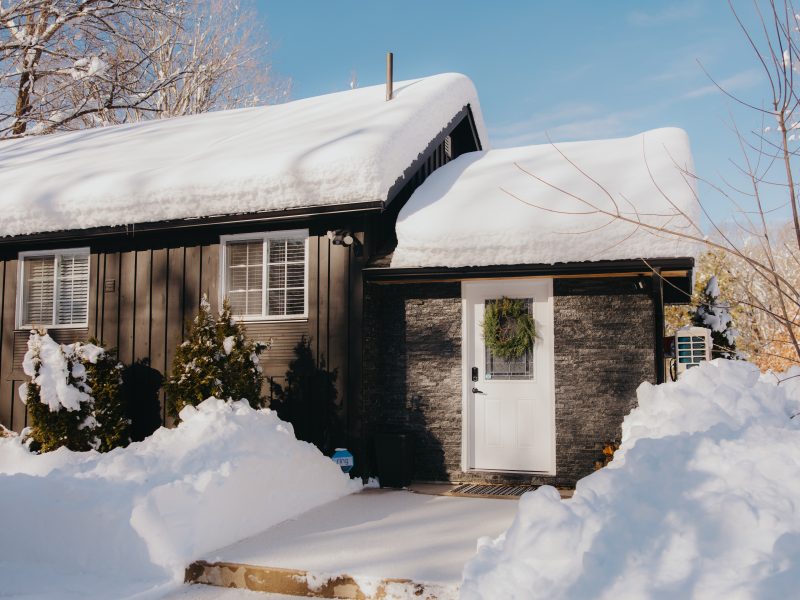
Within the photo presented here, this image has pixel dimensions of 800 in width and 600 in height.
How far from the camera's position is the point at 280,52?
25766mm

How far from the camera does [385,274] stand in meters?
7.84

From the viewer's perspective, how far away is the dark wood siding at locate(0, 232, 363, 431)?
8.03 metres

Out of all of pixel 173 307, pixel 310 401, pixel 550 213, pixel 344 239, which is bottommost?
pixel 310 401

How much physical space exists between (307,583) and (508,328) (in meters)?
4.13

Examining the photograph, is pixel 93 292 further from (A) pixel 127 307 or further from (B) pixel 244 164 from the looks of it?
(B) pixel 244 164

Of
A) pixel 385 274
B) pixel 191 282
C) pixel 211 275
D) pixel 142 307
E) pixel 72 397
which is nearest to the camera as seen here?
pixel 385 274

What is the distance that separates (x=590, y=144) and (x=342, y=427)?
17.1ft

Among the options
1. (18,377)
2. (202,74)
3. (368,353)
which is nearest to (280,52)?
(202,74)

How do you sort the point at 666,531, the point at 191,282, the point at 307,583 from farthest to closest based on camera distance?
the point at 191,282 < the point at 307,583 < the point at 666,531

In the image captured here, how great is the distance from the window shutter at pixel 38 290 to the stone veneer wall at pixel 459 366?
4774mm

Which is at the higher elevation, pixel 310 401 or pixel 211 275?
pixel 211 275

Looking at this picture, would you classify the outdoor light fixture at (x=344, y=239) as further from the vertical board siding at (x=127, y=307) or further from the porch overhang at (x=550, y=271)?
the vertical board siding at (x=127, y=307)

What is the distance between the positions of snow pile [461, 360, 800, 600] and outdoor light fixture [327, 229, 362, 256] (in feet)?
14.3

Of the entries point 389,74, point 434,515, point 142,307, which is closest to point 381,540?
point 434,515
